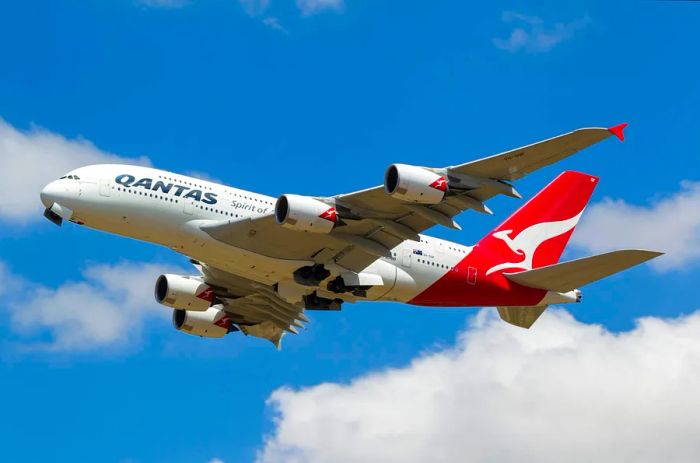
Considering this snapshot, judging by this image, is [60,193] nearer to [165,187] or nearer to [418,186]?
[165,187]

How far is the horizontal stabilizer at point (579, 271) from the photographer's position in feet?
155

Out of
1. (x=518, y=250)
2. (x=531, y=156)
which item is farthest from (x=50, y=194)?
(x=518, y=250)

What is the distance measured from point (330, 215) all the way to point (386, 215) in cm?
232

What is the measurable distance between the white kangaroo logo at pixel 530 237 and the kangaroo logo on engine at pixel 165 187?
1358 cm

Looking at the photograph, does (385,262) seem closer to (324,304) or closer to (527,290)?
(324,304)

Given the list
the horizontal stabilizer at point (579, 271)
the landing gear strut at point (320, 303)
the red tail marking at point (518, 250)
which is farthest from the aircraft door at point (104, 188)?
the horizontal stabilizer at point (579, 271)

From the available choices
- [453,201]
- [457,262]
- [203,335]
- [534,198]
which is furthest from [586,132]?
[203,335]

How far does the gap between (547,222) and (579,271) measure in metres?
6.74

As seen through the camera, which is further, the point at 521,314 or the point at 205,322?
the point at 205,322

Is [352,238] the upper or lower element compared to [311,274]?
upper

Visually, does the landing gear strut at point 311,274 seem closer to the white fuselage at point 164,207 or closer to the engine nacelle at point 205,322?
the white fuselage at point 164,207

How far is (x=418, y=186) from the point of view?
1716 inches

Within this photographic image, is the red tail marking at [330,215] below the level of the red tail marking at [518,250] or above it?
below

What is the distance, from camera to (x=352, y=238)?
47844 millimetres
